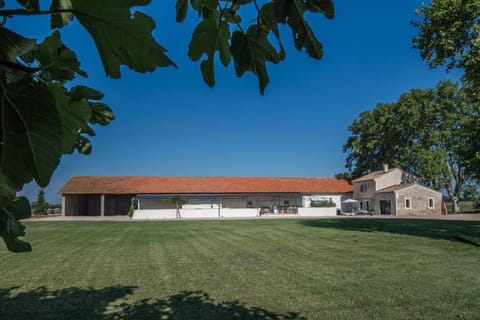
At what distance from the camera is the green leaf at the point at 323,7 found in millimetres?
856

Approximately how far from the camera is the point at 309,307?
660 centimetres

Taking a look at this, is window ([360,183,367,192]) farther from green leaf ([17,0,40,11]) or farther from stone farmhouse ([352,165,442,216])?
green leaf ([17,0,40,11])

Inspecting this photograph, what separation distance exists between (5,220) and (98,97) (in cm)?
44

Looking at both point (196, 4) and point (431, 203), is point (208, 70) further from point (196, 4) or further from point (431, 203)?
point (431, 203)

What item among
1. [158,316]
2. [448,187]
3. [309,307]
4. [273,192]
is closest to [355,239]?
[309,307]

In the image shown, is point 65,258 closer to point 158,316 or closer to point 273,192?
point 158,316

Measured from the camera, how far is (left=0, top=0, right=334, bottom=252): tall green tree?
1.85ft

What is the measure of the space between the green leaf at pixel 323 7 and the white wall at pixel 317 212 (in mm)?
45081

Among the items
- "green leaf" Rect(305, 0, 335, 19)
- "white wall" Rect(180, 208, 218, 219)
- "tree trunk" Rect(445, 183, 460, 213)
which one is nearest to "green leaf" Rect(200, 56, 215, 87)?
"green leaf" Rect(305, 0, 335, 19)

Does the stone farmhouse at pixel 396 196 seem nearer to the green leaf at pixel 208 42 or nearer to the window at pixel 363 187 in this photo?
the window at pixel 363 187

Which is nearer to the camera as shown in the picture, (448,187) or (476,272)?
(476,272)

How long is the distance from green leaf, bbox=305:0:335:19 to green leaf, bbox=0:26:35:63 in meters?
0.58

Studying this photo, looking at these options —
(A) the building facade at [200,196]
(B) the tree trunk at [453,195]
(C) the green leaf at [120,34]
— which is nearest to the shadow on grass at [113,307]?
(C) the green leaf at [120,34]

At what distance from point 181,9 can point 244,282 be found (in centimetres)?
807
